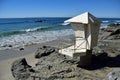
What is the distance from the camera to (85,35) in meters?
9.52

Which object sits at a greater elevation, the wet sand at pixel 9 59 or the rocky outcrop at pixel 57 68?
the rocky outcrop at pixel 57 68

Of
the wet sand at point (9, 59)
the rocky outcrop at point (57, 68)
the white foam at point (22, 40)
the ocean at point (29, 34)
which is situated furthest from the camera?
the ocean at point (29, 34)

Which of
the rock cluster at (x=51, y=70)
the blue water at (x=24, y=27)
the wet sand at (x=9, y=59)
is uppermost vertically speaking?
the rock cluster at (x=51, y=70)

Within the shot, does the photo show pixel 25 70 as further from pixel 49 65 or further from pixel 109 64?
pixel 109 64

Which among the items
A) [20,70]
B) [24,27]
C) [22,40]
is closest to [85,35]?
[20,70]

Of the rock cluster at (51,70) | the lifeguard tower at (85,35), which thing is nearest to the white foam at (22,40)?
the rock cluster at (51,70)

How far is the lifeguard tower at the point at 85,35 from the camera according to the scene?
915 centimetres

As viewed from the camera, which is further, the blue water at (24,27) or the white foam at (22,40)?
the blue water at (24,27)

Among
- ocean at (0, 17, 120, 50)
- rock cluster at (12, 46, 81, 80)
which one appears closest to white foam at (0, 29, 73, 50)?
ocean at (0, 17, 120, 50)

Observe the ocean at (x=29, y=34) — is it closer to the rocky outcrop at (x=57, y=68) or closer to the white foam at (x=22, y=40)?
the white foam at (x=22, y=40)

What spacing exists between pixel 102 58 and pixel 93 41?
128cm

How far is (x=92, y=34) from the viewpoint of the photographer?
30.8 ft

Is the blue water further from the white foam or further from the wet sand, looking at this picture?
the wet sand

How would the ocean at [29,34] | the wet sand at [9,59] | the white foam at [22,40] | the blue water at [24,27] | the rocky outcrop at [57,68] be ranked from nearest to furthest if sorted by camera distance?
1. the rocky outcrop at [57,68]
2. the wet sand at [9,59]
3. the white foam at [22,40]
4. the ocean at [29,34]
5. the blue water at [24,27]
